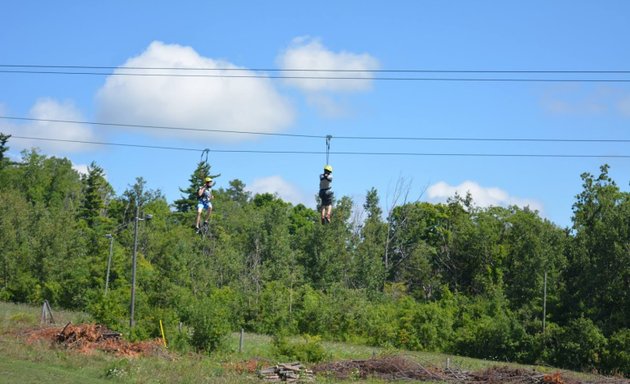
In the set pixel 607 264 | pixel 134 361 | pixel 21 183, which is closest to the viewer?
pixel 134 361

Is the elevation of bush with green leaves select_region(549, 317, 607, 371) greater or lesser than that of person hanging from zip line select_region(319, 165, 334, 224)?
lesser

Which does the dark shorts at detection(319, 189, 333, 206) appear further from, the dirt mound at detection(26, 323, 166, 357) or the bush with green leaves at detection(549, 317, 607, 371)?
the bush with green leaves at detection(549, 317, 607, 371)

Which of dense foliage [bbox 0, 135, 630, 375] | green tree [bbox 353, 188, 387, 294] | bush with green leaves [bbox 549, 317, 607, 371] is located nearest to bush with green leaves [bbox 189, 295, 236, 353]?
dense foliage [bbox 0, 135, 630, 375]

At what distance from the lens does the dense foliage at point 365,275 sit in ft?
196

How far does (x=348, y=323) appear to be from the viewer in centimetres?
7575

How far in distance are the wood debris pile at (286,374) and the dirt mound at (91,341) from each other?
6.34 m

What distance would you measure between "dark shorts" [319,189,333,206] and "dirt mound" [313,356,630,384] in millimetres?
13655

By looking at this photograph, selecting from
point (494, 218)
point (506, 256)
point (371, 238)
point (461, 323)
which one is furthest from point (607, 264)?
point (371, 238)

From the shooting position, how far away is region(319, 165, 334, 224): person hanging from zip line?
→ 89.3 ft

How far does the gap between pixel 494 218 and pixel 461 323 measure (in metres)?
19.5

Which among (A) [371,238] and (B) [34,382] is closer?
(B) [34,382]

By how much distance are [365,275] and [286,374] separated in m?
52.5

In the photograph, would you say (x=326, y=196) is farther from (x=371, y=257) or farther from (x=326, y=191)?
(x=371, y=257)

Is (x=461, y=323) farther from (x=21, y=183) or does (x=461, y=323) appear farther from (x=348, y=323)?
(x=21, y=183)
